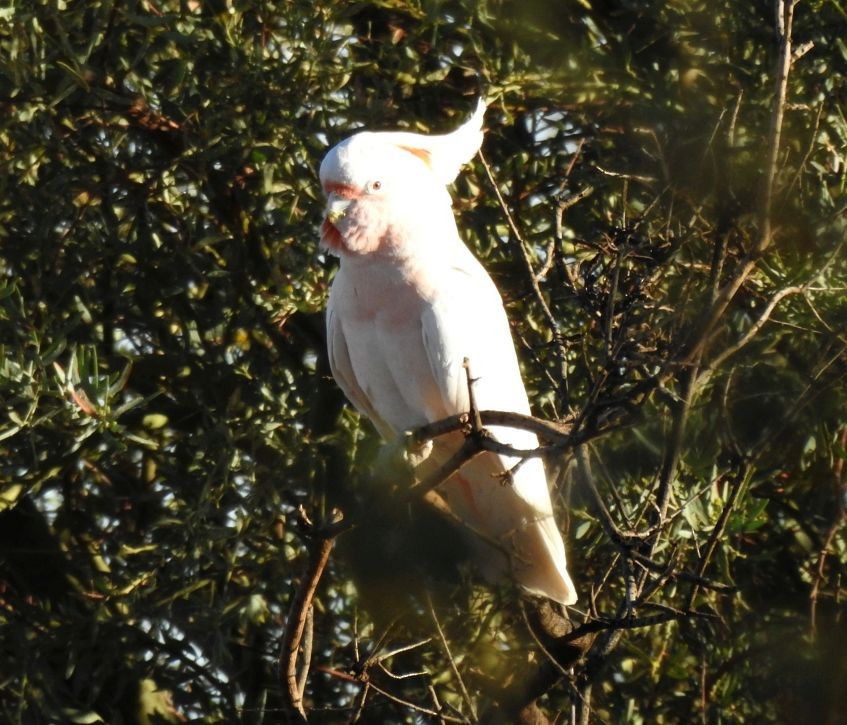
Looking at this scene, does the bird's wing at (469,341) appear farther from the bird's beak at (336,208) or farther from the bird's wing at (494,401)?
the bird's beak at (336,208)

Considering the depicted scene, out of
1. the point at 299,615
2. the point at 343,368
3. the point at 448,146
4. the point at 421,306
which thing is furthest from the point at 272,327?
the point at 299,615

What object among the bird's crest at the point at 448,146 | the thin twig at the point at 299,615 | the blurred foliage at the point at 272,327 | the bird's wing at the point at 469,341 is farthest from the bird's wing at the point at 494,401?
the thin twig at the point at 299,615

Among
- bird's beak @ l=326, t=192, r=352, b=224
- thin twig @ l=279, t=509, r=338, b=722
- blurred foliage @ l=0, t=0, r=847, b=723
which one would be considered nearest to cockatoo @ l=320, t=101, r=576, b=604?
bird's beak @ l=326, t=192, r=352, b=224

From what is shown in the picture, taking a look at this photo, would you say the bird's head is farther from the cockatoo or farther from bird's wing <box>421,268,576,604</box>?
bird's wing <box>421,268,576,604</box>

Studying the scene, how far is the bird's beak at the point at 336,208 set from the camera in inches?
105

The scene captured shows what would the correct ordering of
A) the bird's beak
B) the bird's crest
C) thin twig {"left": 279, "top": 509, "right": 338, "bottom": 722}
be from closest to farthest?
thin twig {"left": 279, "top": 509, "right": 338, "bottom": 722} → the bird's beak → the bird's crest

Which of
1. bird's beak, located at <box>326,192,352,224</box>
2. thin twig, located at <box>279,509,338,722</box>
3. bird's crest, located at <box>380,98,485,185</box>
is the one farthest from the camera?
bird's crest, located at <box>380,98,485,185</box>

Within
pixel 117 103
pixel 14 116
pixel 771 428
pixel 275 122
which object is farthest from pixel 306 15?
pixel 771 428

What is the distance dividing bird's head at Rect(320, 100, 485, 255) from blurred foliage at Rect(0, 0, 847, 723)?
0.22m

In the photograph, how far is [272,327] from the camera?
3.15 metres

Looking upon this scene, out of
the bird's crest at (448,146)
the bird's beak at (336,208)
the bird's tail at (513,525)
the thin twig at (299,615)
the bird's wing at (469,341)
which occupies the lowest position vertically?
the bird's tail at (513,525)

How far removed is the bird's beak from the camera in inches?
105

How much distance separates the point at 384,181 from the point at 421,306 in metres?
0.27

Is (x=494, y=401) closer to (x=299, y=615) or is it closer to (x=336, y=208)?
(x=336, y=208)
